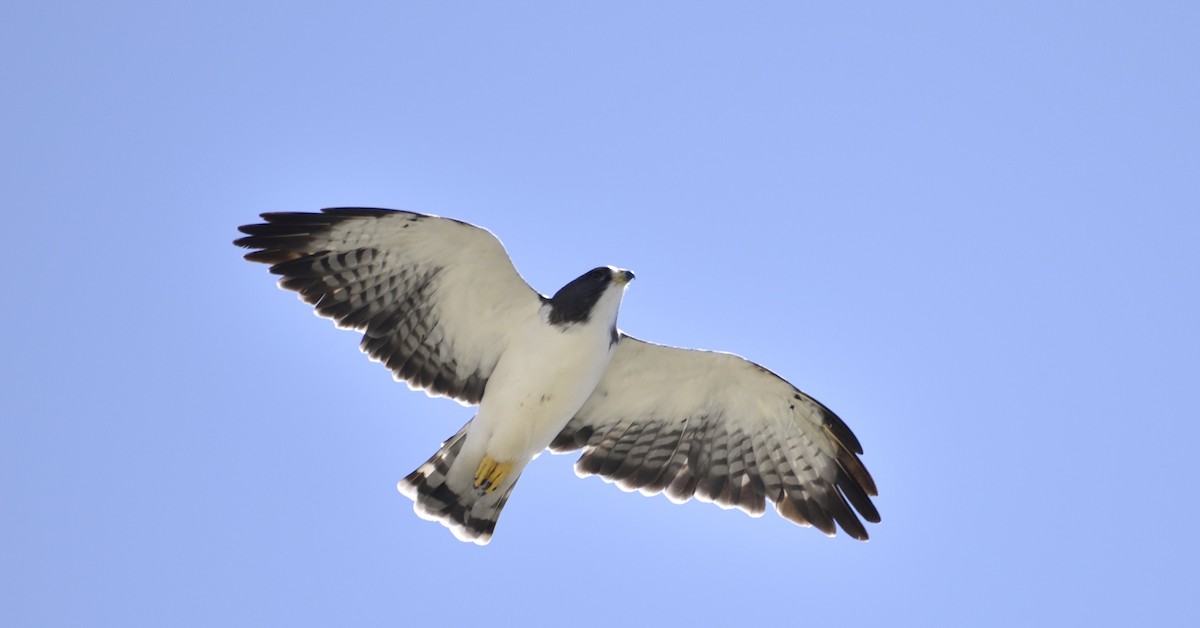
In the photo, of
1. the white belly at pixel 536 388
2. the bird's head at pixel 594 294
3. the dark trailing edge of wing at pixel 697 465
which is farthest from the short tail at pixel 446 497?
the bird's head at pixel 594 294

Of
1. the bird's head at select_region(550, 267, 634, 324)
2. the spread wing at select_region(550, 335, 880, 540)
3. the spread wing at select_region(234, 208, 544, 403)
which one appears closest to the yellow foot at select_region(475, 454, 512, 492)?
the spread wing at select_region(234, 208, 544, 403)

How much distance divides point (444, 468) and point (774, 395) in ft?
9.52

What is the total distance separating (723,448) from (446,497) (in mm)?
2481

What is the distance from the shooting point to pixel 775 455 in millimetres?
13234

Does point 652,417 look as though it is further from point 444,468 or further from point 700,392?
point 444,468

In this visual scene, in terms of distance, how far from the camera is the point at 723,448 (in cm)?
1326

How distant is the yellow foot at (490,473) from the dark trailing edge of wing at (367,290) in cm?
58

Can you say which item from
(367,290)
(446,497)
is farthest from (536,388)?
(367,290)

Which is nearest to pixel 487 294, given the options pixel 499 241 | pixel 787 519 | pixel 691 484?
pixel 499 241

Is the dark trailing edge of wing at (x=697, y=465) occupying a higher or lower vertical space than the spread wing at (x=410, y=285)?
lower

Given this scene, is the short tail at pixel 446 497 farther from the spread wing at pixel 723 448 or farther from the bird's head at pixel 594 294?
the bird's head at pixel 594 294

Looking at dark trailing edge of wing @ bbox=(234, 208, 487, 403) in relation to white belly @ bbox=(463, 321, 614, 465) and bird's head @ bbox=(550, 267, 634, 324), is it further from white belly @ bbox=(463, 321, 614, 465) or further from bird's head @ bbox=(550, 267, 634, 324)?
bird's head @ bbox=(550, 267, 634, 324)

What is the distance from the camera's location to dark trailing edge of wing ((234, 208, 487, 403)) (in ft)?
40.4

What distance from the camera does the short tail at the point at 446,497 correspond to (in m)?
12.8
